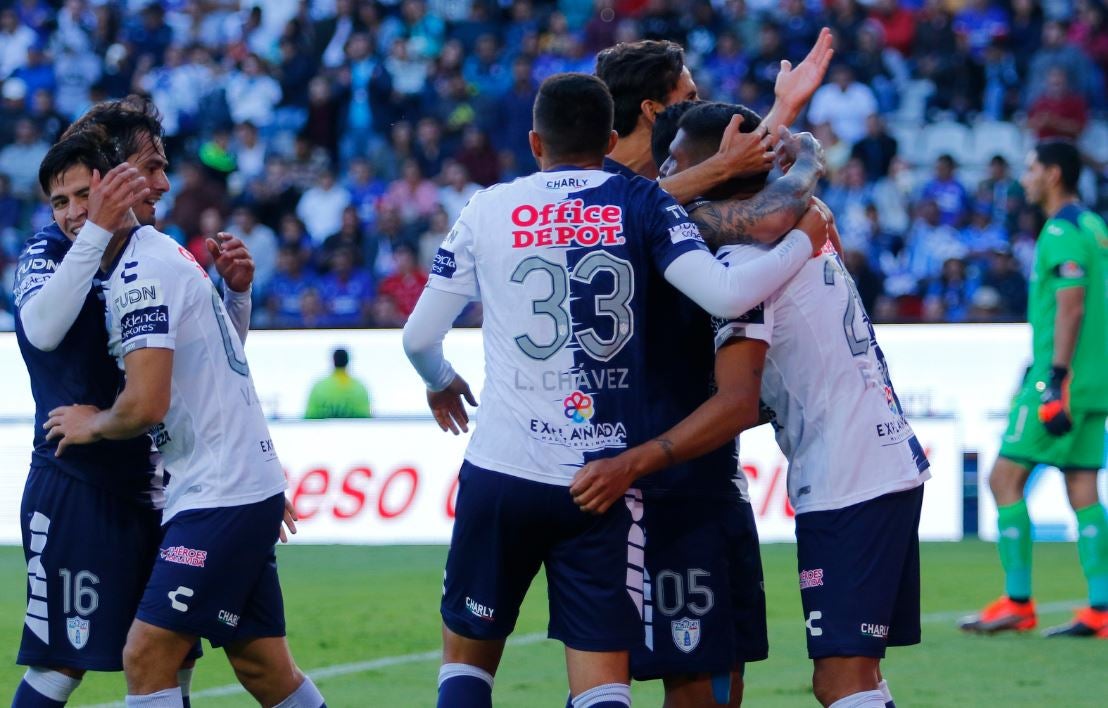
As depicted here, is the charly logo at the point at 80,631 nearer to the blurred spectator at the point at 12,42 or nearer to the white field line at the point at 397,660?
the white field line at the point at 397,660

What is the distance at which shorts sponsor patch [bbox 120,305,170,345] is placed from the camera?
14.9 feet

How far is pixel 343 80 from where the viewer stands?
18.9 metres

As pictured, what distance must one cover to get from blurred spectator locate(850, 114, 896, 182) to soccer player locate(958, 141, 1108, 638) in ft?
30.0

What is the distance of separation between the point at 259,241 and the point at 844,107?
6506 millimetres

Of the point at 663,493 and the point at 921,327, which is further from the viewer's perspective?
the point at 921,327

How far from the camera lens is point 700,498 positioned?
4.70m

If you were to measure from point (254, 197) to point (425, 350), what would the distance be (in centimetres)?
1358

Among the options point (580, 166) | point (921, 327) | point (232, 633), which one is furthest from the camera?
point (921, 327)

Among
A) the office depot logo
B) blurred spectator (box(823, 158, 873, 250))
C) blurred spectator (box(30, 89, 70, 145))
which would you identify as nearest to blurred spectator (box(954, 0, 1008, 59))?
blurred spectator (box(823, 158, 873, 250))

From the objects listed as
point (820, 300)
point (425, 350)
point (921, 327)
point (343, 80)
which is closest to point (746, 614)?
point (820, 300)

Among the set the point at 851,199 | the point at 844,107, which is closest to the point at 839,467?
the point at 851,199

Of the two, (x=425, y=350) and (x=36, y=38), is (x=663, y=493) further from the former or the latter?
(x=36, y=38)

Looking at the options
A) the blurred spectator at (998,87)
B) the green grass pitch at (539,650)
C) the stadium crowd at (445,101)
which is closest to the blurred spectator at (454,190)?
the stadium crowd at (445,101)

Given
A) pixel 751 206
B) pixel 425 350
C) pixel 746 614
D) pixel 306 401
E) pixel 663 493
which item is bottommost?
pixel 306 401
